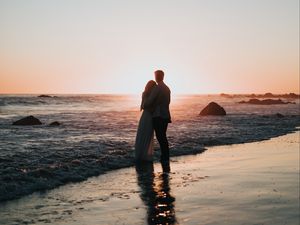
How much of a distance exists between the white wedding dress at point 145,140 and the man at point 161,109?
0.21 m

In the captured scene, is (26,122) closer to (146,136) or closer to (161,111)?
(146,136)

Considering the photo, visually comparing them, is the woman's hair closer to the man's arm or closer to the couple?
the couple

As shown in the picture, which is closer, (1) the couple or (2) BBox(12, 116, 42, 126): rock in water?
(1) the couple

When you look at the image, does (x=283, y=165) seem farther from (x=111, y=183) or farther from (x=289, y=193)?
(x=111, y=183)

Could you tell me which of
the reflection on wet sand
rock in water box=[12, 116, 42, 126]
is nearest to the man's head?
the reflection on wet sand

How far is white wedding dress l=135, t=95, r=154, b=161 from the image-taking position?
11422mm

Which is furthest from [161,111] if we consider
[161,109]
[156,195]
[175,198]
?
[175,198]

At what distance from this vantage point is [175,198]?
6.64 metres

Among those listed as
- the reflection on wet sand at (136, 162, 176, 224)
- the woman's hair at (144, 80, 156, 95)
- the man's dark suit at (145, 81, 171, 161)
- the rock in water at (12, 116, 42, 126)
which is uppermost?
the woman's hair at (144, 80, 156, 95)

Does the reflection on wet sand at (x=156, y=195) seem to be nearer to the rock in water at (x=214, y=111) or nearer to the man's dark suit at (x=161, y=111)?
the man's dark suit at (x=161, y=111)

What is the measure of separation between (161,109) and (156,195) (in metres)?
4.67

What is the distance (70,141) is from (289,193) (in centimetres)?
1021

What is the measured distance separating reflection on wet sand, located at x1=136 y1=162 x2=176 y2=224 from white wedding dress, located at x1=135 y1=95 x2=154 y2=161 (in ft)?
3.29

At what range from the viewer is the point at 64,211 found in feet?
19.5
